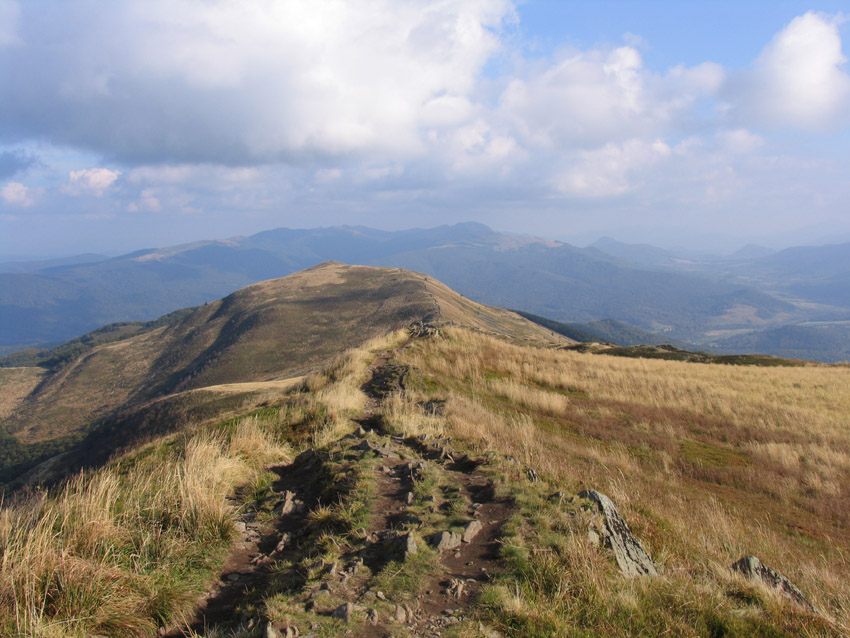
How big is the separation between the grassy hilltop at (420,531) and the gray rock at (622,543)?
0.44 feet

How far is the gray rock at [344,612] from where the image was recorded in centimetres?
337

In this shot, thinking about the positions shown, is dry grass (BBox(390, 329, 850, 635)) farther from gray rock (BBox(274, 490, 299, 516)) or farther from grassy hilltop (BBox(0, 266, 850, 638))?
gray rock (BBox(274, 490, 299, 516))

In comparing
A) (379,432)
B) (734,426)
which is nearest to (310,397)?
(379,432)

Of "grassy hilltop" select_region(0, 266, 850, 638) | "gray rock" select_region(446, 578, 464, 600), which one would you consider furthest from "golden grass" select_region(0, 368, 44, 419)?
"gray rock" select_region(446, 578, 464, 600)

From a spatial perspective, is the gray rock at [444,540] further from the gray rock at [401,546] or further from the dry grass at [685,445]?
the dry grass at [685,445]

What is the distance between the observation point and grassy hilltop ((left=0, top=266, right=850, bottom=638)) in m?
3.46

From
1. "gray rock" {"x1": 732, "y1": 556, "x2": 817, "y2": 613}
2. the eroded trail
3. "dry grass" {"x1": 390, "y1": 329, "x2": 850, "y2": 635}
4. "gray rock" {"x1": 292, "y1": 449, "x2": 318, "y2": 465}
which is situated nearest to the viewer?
the eroded trail

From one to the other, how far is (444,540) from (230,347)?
332 ft

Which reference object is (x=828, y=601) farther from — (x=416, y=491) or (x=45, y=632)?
(x=45, y=632)

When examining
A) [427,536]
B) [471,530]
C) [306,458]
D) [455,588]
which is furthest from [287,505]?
[455,588]

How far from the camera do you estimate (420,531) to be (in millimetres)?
4742

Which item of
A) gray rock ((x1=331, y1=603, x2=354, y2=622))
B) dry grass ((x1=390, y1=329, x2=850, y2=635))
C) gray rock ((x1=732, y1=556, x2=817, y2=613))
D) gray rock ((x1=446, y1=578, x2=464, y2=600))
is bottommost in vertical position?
dry grass ((x1=390, y1=329, x2=850, y2=635))

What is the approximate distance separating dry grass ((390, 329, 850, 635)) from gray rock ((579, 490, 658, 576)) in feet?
0.77

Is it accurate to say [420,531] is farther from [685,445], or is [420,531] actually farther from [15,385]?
[15,385]
